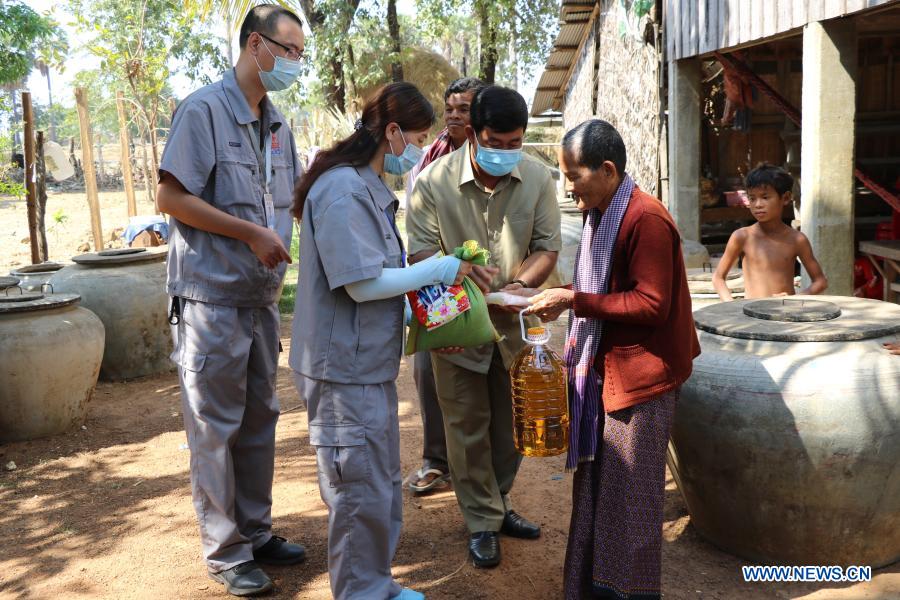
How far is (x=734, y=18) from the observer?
7.76 m

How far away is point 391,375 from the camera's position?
2986mm

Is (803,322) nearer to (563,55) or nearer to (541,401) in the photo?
(541,401)

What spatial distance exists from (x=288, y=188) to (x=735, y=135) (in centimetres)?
1019

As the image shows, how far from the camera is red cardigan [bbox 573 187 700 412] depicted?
2.76 meters

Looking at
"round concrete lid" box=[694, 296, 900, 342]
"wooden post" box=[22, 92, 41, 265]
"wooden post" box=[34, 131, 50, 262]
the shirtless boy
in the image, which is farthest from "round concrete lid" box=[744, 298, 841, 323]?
"wooden post" box=[34, 131, 50, 262]

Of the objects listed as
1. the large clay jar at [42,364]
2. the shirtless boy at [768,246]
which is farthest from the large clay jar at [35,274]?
the shirtless boy at [768,246]

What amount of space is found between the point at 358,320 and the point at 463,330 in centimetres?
40

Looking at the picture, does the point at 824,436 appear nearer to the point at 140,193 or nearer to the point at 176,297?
the point at 176,297

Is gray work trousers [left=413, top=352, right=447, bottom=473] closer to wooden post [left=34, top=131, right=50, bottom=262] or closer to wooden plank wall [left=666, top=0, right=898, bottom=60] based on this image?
wooden plank wall [left=666, top=0, right=898, bottom=60]

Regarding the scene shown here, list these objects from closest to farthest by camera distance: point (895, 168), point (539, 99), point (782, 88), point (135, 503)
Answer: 1. point (135, 503)
2. point (895, 168)
3. point (782, 88)
4. point (539, 99)

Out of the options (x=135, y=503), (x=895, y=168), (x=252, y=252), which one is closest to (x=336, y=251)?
(x=252, y=252)

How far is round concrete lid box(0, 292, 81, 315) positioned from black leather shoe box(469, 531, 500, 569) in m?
3.78

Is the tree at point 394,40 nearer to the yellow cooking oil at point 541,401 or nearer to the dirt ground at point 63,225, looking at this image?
the dirt ground at point 63,225

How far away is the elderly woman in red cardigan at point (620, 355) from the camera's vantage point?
2.80 metres
